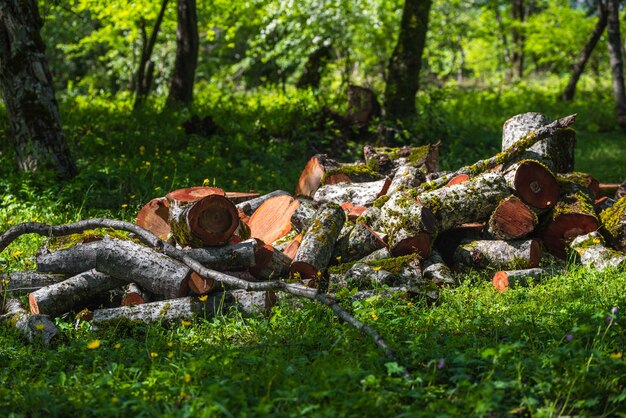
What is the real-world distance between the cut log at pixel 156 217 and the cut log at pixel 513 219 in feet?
11.9

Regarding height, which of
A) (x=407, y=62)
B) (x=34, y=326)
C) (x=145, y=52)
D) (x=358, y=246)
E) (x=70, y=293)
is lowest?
(x=34, y=326)

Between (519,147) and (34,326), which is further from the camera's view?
(519,147)

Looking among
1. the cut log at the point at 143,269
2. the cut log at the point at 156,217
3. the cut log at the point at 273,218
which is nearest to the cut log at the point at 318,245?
the cut log at the point at 273,218

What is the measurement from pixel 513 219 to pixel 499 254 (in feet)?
1.39

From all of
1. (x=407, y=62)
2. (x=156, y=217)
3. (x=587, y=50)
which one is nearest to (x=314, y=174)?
→ (x=156, y=217)

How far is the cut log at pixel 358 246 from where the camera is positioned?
7.56 meters

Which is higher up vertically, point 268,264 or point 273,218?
point 273,218

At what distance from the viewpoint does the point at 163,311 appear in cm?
624

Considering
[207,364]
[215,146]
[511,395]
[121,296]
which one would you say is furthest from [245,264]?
[215,146]

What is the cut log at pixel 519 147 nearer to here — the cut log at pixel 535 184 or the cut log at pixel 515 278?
the cut log at pixel 535 184

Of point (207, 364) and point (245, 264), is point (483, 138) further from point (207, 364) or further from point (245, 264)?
point (207, 364)

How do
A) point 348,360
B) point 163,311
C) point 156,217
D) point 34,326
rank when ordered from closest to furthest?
point 348,360 → point 34,326 → point 163,311 → point 156,217

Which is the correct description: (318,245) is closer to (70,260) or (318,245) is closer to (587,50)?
(70,260)

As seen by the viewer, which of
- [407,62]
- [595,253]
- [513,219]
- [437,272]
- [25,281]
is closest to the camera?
[25,281]
